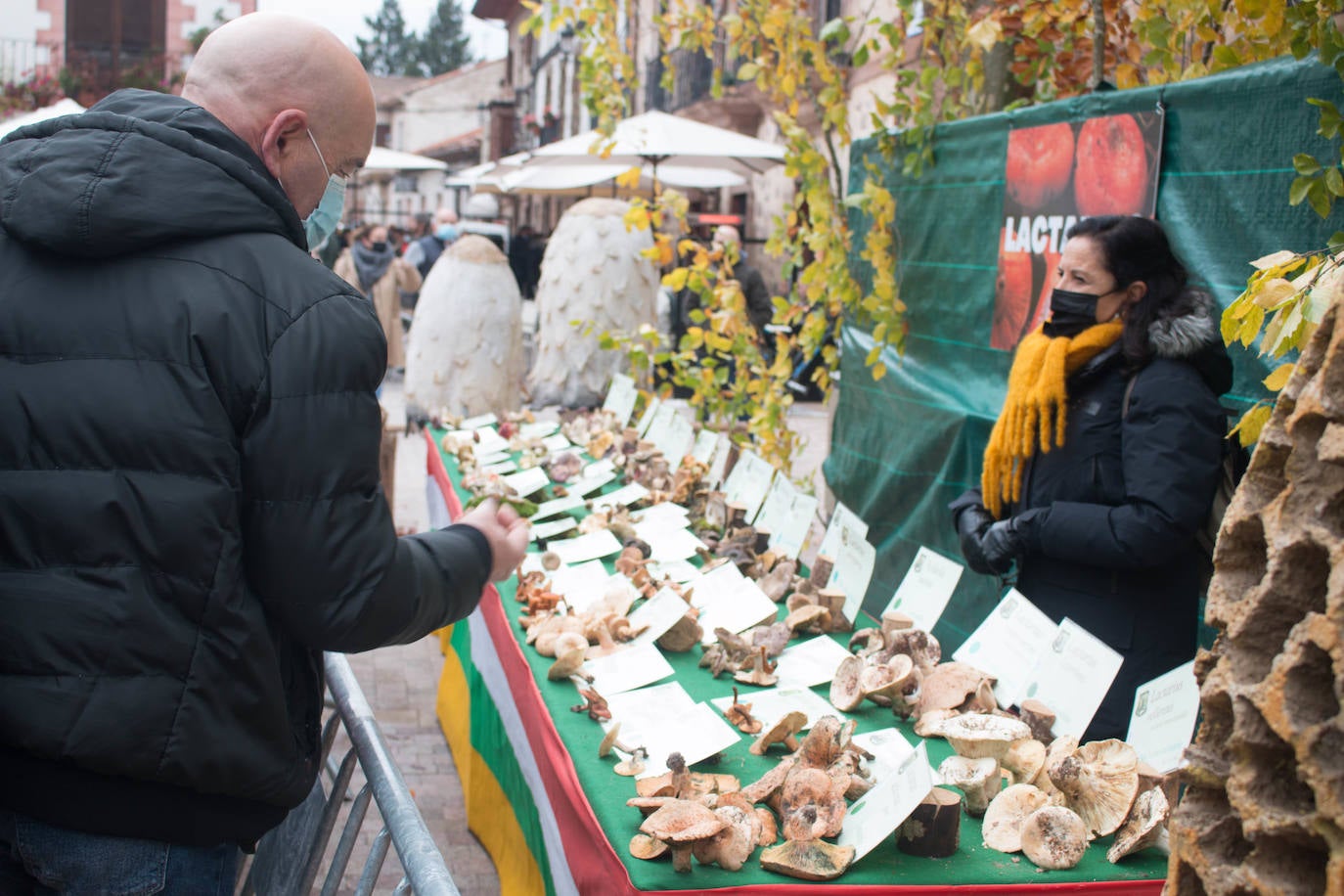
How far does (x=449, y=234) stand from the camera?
13.2 meters

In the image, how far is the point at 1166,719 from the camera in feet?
5.84

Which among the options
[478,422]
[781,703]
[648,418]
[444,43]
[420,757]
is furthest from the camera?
[444,43]

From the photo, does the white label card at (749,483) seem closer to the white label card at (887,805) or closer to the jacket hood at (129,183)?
the white label card at (887,805)

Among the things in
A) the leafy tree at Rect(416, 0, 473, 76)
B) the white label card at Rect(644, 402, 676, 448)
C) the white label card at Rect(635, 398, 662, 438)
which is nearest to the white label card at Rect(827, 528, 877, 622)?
the white label card at Rect(644, 402, 676, 448)

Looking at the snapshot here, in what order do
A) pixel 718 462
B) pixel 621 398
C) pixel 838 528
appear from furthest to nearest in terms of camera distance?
pixel 621 398, pixel 718 462, pixel 838 528

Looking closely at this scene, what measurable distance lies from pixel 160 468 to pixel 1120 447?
1.81m

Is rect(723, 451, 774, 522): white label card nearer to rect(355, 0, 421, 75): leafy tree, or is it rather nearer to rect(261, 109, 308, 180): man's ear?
rect(261, 109, 308, 180): man's ear

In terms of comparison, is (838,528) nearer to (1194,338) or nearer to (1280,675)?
(1194,338)

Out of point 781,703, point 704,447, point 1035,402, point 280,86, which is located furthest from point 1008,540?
point 280,86

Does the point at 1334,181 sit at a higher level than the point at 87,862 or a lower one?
higher

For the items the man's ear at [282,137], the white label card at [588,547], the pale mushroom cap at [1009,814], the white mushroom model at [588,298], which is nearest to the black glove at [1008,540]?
the pale mushroom cap at [1009,814]

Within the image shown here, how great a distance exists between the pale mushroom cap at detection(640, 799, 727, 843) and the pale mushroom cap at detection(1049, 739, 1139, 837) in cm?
50

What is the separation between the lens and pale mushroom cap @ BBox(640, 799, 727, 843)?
149cm

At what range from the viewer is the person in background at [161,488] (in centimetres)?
124
